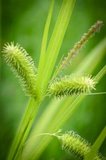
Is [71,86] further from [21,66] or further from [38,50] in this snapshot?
[38,50]

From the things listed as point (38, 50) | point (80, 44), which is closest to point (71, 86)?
point (80, 44)

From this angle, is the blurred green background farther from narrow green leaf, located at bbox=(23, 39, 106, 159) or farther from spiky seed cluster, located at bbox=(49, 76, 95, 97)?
spiky seed cluster, located at bbox=(49, 76, 95, 97)

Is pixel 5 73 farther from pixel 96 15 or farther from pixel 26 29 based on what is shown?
pixel 96 15

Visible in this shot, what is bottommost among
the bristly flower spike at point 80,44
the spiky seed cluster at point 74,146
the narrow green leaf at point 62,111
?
the spiky seed cluster at point 74,146

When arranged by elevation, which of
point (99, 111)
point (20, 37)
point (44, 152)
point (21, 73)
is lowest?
point (44, 152)

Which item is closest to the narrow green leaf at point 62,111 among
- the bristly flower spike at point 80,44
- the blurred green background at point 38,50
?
the blurred green background at point 38,50

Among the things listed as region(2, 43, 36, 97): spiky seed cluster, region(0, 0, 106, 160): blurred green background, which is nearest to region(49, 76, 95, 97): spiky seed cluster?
region(2, 43, 36, 97): spiky seed cluster

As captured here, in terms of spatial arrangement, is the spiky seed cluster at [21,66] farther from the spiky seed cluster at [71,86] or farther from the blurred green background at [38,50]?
the blurred green background at [38,50]

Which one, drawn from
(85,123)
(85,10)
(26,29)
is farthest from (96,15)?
(85,123)
